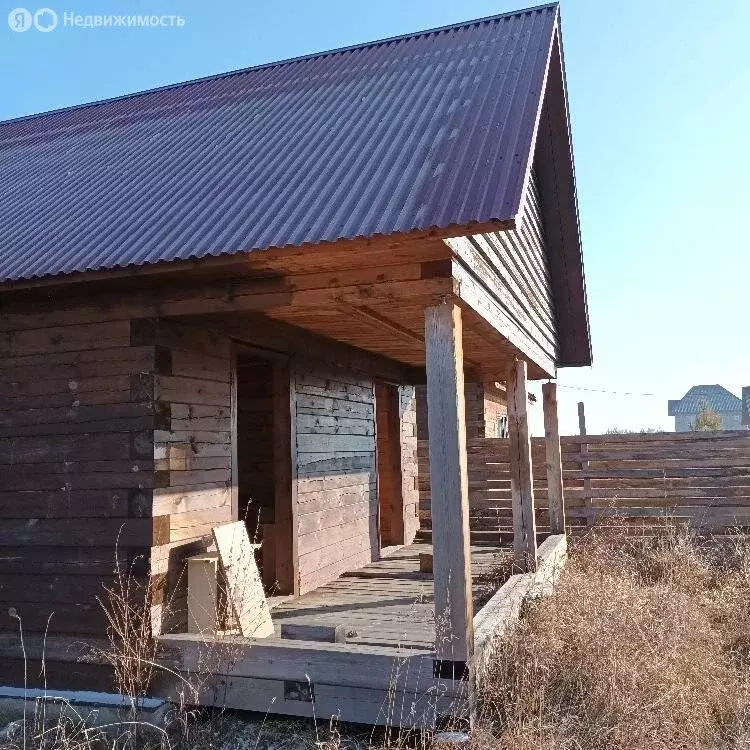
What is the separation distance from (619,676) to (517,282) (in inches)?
156

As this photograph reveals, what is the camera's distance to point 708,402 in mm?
66062

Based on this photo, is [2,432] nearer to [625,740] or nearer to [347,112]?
[347,112]

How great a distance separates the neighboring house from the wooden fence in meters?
58.7

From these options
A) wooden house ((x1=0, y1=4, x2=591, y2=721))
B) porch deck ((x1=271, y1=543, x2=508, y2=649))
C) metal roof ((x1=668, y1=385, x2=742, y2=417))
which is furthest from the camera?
metal roof ((x1=668, y1=385, x2=742, y2=417))

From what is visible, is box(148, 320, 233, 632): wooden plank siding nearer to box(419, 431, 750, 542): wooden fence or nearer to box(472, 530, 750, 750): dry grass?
box(472, 530, 750, 750): dry grass

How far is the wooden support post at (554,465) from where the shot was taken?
10578mm

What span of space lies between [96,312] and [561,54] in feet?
19.2

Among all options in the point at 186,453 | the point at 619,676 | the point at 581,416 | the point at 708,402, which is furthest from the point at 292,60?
the point at 708,402

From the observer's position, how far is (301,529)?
25.2 ft

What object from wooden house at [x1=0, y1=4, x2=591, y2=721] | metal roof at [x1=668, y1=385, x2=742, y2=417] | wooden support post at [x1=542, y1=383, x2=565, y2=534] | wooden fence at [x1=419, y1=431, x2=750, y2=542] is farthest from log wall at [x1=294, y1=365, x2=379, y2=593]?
metal roof at [x1=668, y1=385, x2=742, y2=417]

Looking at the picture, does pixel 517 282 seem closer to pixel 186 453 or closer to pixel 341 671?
pixel 186 453

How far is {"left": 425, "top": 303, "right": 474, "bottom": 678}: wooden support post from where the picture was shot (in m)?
4.38

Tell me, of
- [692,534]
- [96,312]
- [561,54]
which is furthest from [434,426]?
[692,534]

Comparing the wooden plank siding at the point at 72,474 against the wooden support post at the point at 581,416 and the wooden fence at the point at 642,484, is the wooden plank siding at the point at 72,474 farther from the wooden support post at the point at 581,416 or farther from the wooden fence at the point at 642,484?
the wooden support post at the point at 581,416
